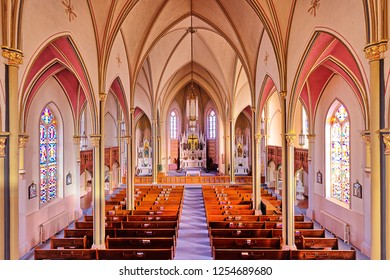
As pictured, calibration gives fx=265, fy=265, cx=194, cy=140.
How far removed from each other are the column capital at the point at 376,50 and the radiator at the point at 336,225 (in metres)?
10.2

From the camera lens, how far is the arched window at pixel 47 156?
547 inches

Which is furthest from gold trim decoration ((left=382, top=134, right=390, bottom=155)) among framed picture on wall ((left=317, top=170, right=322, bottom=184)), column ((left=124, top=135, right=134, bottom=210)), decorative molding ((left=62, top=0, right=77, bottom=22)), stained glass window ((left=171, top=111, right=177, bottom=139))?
stained glass window ((left=171, top=111, right=177, bottom=139))

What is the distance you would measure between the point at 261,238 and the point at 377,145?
18.9 ft

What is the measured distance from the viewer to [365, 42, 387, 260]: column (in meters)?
5.00

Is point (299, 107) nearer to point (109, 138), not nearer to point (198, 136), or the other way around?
point (198, 136)

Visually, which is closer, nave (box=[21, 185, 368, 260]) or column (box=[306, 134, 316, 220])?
nave (box=[21, 185, 368, 260])

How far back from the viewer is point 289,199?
33.4ft

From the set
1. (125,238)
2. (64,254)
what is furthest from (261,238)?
(64,254)

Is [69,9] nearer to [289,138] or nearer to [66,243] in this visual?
[66,243]

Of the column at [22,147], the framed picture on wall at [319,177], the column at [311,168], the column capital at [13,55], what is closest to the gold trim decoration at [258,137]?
the column at [311,168]

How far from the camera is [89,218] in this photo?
12594mm

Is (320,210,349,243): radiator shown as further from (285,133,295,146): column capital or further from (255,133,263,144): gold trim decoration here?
(285,133,295,146): column capital
